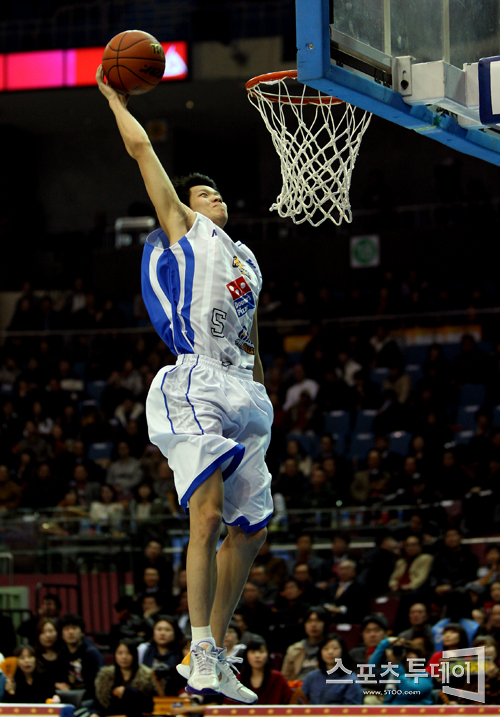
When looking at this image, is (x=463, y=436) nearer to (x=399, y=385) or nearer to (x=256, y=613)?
(x=399, y=385)

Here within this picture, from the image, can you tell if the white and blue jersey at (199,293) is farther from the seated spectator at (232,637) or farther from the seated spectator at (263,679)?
the seated spectator at (232,637)

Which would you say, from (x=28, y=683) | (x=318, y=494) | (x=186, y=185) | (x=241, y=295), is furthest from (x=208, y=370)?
(x=318, y=494)

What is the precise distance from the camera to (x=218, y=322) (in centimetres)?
466

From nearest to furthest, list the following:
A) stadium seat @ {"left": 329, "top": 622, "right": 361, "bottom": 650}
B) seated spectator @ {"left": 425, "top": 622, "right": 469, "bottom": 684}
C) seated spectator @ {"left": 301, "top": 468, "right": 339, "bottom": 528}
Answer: seated spectator @ {"left": 425, "top": 622, "right": 469, "bottom": 684} < stadium seat @ {"left": 329, "top": 622, "right": 361, "bottom": 650} < seated spectator @ {"left": 301, "top": 468, "right": 339, "bottom": 528}

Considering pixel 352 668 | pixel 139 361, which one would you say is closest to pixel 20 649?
pixel 352 668

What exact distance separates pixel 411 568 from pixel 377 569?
337 mm

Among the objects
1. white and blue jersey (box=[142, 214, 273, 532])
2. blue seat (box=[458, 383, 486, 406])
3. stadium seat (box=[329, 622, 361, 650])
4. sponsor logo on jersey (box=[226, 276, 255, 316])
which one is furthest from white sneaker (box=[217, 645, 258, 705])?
blue seat (box=[458, 383, 486, 406])

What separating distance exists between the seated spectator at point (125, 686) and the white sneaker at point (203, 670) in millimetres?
3721

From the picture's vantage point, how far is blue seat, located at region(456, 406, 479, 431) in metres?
13.8

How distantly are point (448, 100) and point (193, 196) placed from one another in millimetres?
1345

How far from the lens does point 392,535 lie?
424 inches

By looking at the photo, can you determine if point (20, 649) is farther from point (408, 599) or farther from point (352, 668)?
point (408, 599)

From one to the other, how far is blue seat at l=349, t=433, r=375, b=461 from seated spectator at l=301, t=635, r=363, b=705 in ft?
18.3

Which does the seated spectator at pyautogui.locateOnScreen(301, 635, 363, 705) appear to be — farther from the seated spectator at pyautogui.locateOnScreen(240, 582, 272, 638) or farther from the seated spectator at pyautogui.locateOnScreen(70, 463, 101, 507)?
the seated spectator at pyautogui.locateOnScreen(70, 463, 101, 507)
